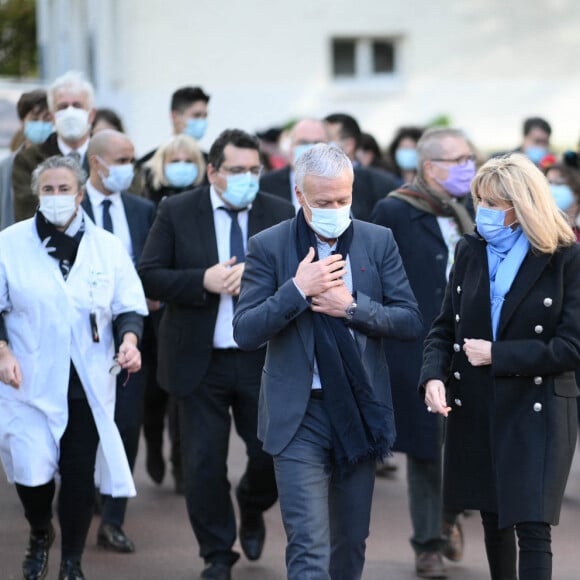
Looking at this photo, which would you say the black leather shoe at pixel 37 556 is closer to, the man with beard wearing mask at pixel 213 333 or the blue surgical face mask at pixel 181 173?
the man with beard wearing mask at pixel 213 333

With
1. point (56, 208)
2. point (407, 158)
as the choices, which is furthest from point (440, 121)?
point (56, 208)

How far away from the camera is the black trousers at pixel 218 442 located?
270 inches

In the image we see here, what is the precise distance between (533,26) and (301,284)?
59.2 ft

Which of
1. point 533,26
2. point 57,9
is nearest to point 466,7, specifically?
point 533,26

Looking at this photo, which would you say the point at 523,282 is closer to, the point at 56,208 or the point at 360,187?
the point at 56,208

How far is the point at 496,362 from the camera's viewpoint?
546cm

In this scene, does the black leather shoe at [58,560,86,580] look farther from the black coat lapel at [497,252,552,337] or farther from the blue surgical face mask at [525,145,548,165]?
the blue surgical face mask at [525,145,548,165]

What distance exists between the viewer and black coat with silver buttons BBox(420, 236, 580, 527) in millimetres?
5434

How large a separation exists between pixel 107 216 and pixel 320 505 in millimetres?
2920

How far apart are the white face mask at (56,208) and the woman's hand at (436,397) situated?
76.7 inches

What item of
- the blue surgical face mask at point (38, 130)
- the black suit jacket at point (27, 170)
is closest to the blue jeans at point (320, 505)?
the black suit jacket at point (27, 170)

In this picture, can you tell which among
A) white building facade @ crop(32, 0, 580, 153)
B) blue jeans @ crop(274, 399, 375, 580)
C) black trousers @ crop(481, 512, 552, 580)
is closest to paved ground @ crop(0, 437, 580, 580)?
black trousers @ crop(481, 512, 552, 580)

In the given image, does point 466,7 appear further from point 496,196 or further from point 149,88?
point 496,196

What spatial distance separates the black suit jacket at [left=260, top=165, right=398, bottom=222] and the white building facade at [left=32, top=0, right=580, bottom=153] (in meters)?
12.0
